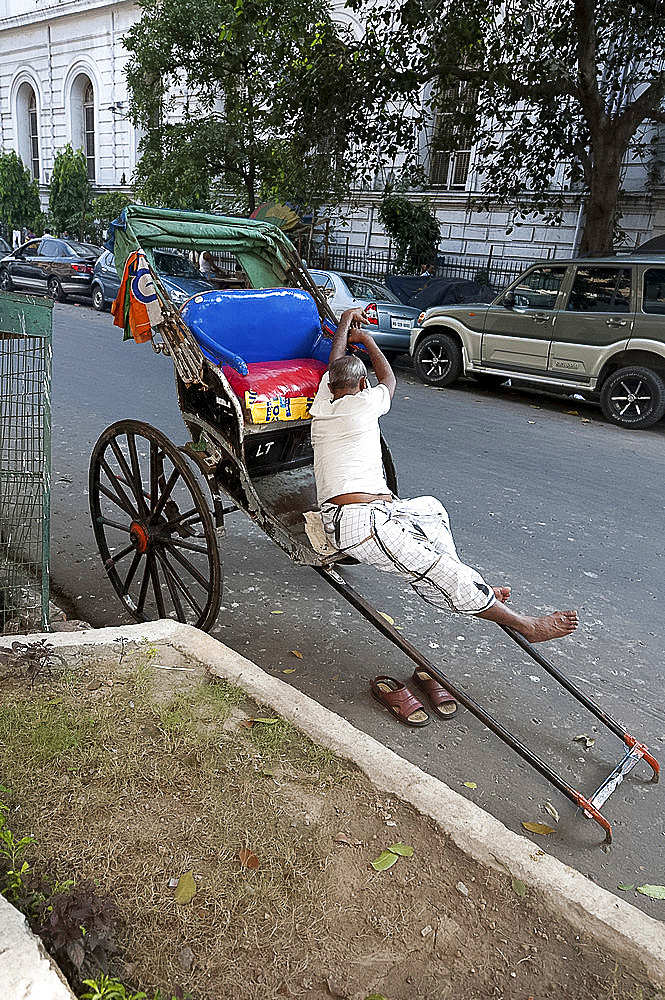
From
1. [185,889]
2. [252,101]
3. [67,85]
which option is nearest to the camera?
[185,889]

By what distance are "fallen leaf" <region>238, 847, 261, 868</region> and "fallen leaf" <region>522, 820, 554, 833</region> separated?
1.12m

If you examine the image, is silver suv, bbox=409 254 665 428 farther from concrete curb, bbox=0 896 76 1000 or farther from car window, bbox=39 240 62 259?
car window, bbox=39 240 62 259

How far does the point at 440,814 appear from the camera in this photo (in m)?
2.34

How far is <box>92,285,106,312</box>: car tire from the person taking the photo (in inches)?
604

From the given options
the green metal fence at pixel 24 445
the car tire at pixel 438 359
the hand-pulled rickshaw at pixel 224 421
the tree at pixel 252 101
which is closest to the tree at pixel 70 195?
the tree at pixel 252 101

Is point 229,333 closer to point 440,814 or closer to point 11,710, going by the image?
point 11,710

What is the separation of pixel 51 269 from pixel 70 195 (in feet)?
32.8

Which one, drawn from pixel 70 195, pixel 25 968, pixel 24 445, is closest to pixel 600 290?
pixel 24 445

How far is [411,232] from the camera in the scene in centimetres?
1748

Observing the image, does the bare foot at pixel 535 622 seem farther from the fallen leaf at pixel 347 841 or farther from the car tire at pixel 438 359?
the car tire at pixel 438 359

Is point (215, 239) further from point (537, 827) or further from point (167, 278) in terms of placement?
point (167, 278)

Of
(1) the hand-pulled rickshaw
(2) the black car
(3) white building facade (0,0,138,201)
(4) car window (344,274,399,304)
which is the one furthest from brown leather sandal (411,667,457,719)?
(3) white building facade (0,0,138,201)

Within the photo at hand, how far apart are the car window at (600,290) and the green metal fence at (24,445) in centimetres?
740

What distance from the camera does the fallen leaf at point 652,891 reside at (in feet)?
8.01
